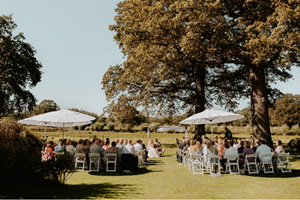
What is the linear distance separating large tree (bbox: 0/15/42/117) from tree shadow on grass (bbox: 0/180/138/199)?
25.2 m

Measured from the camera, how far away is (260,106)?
1538cm

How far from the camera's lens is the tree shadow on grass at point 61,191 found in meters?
6.45

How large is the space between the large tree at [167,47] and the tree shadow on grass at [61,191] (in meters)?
8.88

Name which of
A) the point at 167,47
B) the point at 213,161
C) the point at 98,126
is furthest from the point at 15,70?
the point at 98,126

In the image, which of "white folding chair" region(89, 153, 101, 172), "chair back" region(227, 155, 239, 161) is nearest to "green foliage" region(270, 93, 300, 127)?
"chair back" region(227, 155, 239, 161)

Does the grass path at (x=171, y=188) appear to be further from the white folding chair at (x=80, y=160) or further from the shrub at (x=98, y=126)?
the shrub at (x=98, y=126)

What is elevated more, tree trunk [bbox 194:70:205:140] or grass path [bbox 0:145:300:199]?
tree trunk [bbox 194:70:205:140]

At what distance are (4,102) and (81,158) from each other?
79.5 ft

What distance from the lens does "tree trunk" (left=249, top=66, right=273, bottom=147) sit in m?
15.3

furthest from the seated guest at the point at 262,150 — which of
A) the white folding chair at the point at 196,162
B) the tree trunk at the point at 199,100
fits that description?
the tree trunk at the point at 199,100

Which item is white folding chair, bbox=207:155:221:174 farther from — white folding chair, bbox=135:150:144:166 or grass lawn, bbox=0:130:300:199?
white folding chair, bbox=135:150:144:166

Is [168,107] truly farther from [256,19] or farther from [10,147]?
[10,147]

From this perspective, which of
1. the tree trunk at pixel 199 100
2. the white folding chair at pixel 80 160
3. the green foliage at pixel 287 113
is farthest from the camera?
the green foliage at pixel 287 113

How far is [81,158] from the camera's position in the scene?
1227 centimetres
